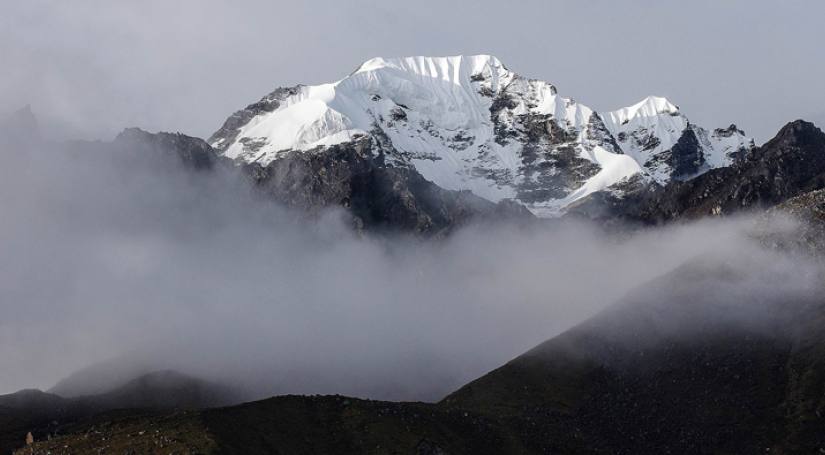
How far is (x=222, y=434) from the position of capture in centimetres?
14862

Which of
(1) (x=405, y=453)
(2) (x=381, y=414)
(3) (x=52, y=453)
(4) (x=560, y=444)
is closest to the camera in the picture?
(3) (x=52, y=453)

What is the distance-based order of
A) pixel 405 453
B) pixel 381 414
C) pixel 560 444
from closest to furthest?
pixel 405 453 < pixel 381 414 < pixel 560 444

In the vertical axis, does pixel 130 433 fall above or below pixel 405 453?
above

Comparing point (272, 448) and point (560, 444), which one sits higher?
point (272, 448)

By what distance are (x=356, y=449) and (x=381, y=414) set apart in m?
16.6

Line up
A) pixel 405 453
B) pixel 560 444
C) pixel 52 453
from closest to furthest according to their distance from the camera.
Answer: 1. pixel 52 453
2. pixel 405 453
3. pixel 560 444

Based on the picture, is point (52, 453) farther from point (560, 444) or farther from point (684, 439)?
point (684, 439)

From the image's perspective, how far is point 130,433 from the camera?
488 feet

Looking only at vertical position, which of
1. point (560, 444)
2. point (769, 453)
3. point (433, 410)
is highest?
point (433, 410)

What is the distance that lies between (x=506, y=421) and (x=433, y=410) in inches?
669

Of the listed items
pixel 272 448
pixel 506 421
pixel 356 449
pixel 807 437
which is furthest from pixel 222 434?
pixel 807 437

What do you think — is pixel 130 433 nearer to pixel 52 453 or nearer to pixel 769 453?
pixel 52 453

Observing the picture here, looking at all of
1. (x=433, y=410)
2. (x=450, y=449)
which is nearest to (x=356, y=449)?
(x=450, y=449)

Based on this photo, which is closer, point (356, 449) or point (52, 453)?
point (52, 453)
